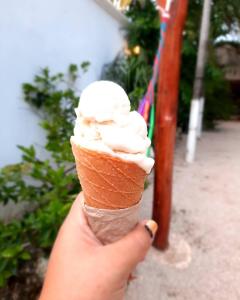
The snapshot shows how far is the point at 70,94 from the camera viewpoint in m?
2.26

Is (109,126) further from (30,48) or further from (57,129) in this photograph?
(30,48)

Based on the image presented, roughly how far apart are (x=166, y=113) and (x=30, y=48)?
1.02 meters

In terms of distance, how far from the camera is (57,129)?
5.87 feet

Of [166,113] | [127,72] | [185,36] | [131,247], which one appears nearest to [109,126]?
[131,247]

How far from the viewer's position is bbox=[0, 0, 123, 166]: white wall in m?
1.84

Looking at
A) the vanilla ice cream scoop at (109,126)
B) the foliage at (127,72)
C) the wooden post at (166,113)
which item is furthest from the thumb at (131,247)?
the foliage at (127,72)

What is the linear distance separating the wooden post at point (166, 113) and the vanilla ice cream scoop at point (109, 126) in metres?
1.20

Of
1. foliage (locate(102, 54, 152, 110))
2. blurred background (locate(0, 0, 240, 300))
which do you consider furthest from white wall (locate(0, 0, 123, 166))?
foliage (locate(102, 54, 152, 110))

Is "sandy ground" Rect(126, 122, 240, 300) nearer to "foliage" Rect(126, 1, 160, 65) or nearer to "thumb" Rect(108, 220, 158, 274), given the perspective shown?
"thumb" Rect(108, 220, 158, 274)

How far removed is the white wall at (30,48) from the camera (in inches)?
72.4

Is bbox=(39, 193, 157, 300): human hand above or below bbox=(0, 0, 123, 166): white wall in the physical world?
below

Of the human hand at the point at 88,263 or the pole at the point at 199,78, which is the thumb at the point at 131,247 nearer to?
the human hand at the point at 88,263

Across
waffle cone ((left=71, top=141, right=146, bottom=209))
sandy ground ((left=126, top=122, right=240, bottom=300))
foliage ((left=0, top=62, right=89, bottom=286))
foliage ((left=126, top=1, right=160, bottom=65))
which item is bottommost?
sandy ground ((left=126, top=122, right=240, bottom=300))

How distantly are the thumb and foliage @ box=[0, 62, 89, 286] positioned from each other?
0.63 m
